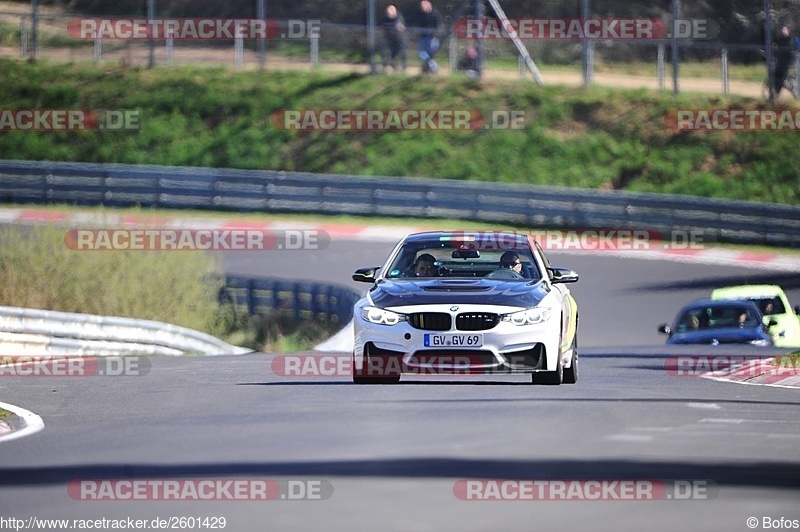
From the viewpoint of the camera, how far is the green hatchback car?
20281mm

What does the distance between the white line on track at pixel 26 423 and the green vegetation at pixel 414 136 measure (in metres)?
27.2

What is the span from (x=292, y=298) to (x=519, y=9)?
84.6 ft

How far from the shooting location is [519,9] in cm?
4744

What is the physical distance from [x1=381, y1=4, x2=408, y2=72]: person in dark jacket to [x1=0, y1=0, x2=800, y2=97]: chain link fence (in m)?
0.09

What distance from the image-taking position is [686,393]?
13.4 meters

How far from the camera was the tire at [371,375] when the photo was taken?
12.0 m

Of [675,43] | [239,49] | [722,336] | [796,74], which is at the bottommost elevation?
[722,336]

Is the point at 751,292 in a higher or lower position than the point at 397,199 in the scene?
lower

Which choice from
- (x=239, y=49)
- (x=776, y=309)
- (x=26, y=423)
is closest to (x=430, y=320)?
(x=26, y=423)

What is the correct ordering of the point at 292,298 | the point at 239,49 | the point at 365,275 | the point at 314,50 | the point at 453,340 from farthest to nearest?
the point at 239,49, the point at 314,50, the point at 292,298, the point at 365,275, the point at 453,340

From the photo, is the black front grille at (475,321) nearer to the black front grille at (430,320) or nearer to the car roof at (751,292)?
the black front grille at (430,320)

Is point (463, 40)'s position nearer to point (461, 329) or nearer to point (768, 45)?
point (768, 45)

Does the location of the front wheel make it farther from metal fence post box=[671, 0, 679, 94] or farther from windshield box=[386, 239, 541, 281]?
metal fence post box=[671, 0, 679, 94]

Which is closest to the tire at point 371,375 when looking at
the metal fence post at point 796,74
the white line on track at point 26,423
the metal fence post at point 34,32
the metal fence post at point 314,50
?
the white line on track at point 26,423
